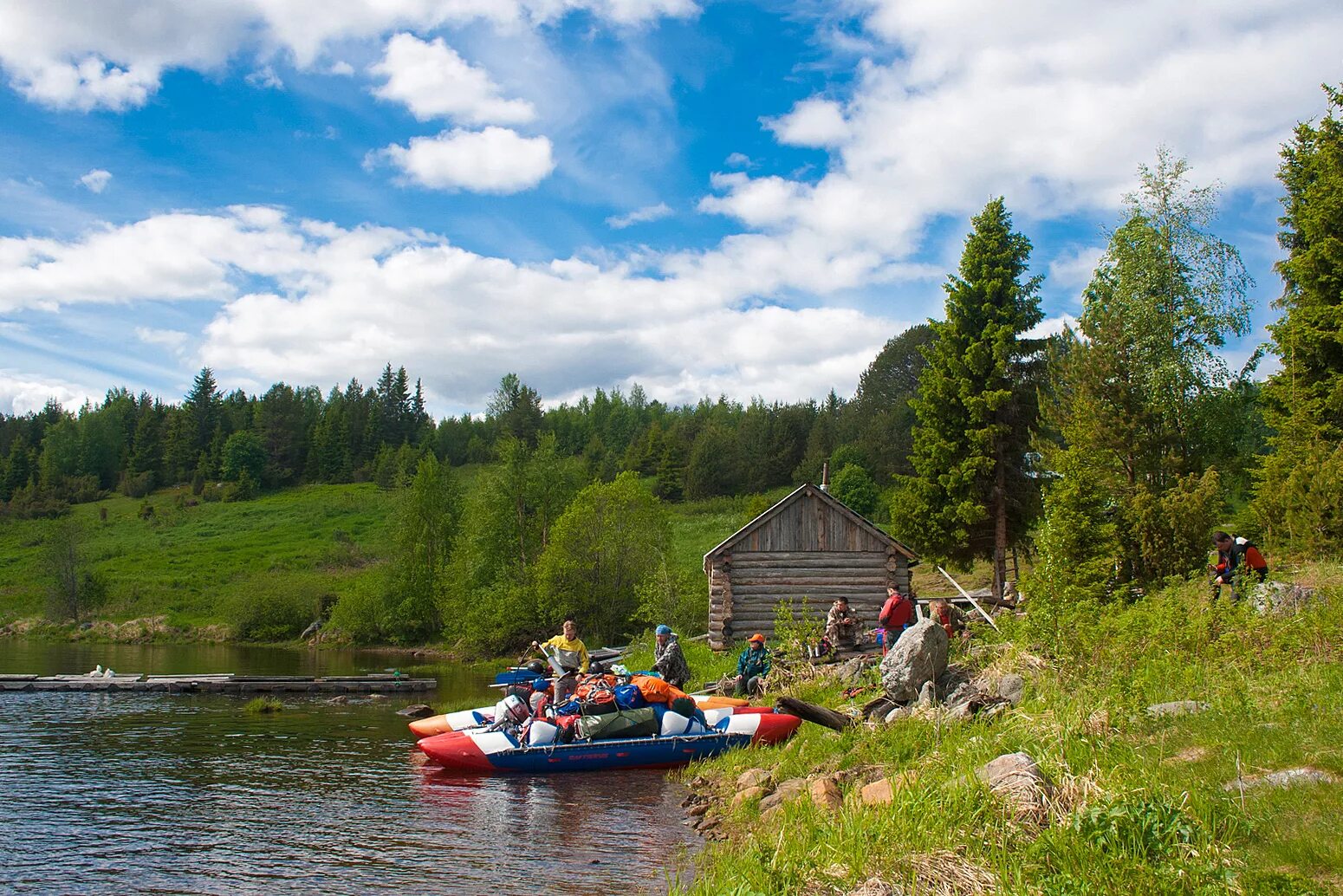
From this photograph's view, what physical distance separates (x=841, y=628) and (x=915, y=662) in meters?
6.40

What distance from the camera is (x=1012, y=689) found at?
35.6 feet

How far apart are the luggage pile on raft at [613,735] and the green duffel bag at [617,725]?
0.01m

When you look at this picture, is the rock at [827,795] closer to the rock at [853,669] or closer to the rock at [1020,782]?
the rock at [1020,782]

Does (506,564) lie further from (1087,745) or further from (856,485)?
(1087,745)

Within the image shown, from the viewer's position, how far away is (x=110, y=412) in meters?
98.4

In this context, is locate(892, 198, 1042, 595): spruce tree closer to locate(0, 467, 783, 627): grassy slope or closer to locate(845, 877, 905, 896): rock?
locate(0, 467, 783, 627): grassy slope

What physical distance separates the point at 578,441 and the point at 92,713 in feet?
269

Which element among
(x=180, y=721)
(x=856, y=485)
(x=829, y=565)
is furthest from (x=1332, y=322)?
(x=856, y=485)

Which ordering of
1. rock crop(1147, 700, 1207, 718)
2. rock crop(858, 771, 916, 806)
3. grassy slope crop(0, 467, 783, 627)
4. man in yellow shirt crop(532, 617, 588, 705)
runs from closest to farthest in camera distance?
rock crop(858, 771, 916, 806) < rock crop(1147, 700, 1207, 718) < man in yellow shirt crop(532, 617, 588, 705) < grassy slope crop(0, 467, 783, 627)

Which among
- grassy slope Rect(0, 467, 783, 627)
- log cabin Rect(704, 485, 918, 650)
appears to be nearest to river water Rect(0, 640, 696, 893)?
log cabin Rect(704, 485, 918, 650)

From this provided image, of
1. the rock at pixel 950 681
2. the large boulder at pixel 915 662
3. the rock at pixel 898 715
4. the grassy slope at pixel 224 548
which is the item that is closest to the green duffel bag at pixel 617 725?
the large boulder at pixel 915 662

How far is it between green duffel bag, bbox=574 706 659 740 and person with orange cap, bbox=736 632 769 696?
351 centimetres

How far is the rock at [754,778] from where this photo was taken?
11.6m

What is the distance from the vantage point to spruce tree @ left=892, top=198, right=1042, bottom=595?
90.5ft
